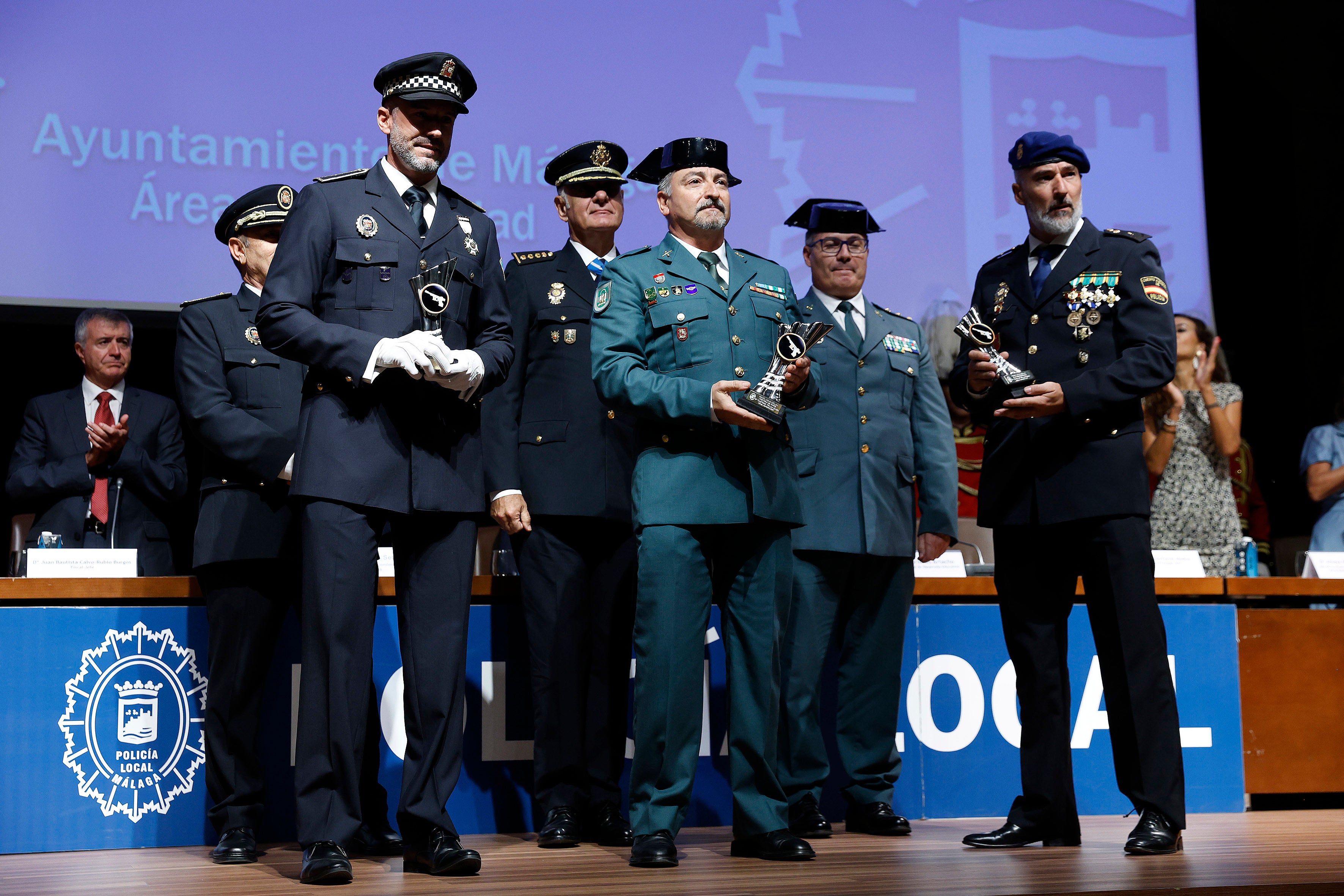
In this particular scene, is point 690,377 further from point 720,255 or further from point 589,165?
point 589,165

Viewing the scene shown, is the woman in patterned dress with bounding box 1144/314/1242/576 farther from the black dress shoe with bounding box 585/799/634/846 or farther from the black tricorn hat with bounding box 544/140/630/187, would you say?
the black dress shoe with bounding box 585/799/634/846

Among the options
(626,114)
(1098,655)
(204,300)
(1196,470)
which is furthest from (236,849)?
(1196,470)

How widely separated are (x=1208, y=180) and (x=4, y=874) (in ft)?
20.5

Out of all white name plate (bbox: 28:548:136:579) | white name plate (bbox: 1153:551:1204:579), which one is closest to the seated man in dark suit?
white name plate (bbox: 28:548:136:579)

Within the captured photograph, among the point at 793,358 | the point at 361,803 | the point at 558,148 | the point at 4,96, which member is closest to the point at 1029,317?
the point at 793,358

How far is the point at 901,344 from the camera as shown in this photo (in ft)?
13.0

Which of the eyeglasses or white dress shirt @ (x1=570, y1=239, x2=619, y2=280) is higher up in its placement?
the eyeglasses

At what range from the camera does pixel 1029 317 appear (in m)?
3.26

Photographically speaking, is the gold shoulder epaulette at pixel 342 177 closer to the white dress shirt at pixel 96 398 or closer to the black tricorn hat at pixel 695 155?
the black tricorn hat at pixel 695 155

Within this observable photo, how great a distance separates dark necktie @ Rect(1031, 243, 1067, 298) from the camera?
3.29 m

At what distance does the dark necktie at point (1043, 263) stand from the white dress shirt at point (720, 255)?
804 millimetres

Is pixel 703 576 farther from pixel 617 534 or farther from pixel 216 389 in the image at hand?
pixel 216 389

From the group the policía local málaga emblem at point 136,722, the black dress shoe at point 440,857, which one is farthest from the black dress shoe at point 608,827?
the policía local málaga emblem at point 136,722

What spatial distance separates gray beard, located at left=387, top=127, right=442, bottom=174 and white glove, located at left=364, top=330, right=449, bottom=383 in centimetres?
45
